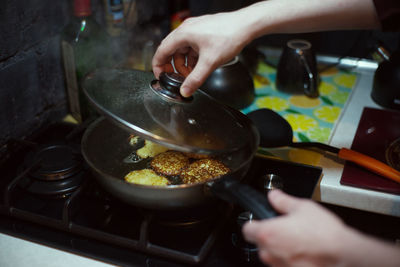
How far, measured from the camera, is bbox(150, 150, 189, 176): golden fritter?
3.29 ft

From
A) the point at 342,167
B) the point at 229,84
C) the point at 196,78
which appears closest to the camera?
the point at 196,78

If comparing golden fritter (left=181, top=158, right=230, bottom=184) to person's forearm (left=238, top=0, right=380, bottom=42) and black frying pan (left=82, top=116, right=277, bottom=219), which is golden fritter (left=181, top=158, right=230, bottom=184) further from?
person's forearm (left=238, top=0, right=380, bottom=42)

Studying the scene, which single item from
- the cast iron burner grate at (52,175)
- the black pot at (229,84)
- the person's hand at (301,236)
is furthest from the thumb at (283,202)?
the black pot at (229,84)

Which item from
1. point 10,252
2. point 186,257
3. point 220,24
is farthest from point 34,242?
point 220,24

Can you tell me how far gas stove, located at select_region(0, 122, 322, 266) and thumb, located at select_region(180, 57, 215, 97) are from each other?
268 millimetres

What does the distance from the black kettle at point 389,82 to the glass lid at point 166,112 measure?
0.66 meters

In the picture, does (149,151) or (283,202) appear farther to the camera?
(149,151)

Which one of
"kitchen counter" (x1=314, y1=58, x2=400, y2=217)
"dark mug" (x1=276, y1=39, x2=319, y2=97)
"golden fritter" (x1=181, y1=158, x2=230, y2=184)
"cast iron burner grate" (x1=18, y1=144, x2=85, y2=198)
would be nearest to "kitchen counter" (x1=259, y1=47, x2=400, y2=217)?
"kitchen counter" (x1=314, y1=58, x2=400, y2=217)

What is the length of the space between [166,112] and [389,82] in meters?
0.85

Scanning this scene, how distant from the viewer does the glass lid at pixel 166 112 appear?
2.61ft

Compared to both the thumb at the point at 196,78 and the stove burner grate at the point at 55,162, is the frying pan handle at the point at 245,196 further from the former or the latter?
the stove burner grate at the point at 55,162

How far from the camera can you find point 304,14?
3.01ft

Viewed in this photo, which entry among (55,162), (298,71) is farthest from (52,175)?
(298,71)

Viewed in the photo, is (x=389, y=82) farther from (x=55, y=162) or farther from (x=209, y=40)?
(x=55, y=162)
